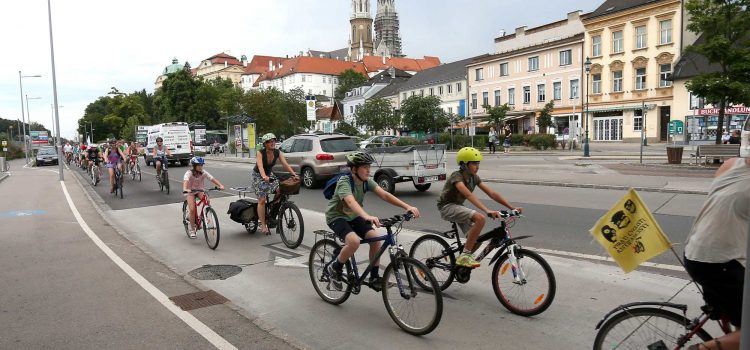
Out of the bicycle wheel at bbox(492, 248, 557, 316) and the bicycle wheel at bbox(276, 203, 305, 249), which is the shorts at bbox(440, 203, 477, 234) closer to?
the bicycle wheel at bbox(492, 248, 557, 316)

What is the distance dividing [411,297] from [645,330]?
6.23 feet

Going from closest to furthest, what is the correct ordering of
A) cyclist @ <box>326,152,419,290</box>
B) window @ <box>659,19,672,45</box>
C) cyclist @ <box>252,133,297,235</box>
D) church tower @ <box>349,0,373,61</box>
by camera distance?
cyclist @ <box>326,152,419,290</box>, cyclist @ <box>252,133,297,235</box>, window @ <box>659,19,672,45</box>, church tower @ <box>349,0,373,61</box>

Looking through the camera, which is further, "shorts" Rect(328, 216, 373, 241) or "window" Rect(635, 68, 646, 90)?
"window" Rect(635, 68, 646, 90)

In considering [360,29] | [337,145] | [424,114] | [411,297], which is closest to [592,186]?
[337,145]

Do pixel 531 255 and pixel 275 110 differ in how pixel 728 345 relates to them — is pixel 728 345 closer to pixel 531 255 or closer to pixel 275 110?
pixel 531 255

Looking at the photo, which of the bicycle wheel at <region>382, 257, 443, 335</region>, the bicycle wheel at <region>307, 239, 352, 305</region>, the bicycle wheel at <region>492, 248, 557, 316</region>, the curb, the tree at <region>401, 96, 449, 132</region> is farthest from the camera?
the tree at <region>401, 96, 449, 132</region>

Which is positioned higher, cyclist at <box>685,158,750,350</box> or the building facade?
the building facade

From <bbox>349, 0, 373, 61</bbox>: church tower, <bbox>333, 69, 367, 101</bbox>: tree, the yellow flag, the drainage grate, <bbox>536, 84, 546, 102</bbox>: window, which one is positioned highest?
<bbox>349, 0, 373, 61</bbox>: church tower

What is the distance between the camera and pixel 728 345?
2861 mm

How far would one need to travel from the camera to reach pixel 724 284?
2.88m

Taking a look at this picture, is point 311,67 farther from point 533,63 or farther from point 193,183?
point 193,183

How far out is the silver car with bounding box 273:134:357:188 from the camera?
16641mm

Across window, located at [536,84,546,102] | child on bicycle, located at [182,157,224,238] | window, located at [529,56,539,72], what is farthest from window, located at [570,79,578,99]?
child on bicycle, located at [182,157,224,238]

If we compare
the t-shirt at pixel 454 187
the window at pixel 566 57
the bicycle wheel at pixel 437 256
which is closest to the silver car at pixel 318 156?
the bicycle wheel at pixel 437 256
